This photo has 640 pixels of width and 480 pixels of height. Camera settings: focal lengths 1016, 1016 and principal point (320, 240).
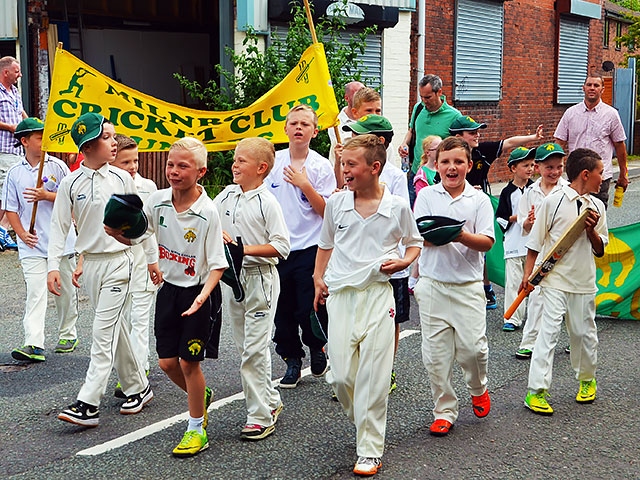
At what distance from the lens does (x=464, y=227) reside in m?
5.84

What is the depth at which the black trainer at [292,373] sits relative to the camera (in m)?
6.87

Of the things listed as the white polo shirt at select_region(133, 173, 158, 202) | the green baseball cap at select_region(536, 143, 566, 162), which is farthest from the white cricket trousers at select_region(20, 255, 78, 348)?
the green baseball cap at select_region(536, 143, 566, 162)

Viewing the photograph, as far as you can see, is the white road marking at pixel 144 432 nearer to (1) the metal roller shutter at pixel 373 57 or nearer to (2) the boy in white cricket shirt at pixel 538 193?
(2) the boy in white cricket shirt at pixel 538 193

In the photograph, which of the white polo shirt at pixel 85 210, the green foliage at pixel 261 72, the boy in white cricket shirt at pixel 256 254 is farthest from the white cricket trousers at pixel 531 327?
the green foliage at pixel 261 72

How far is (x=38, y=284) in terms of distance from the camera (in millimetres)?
7844

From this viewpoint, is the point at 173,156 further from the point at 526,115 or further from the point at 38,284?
the point at 526,115

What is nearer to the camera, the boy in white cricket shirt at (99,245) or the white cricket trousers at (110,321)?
the white cricket trousers at (110,321)

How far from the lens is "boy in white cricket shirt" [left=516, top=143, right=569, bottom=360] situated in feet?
24.5

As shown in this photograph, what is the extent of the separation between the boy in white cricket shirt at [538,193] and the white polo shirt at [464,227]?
1.44 m

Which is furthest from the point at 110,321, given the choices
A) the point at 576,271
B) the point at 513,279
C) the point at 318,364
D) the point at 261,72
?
the point at 261,72

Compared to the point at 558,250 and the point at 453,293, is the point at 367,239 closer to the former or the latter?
the point at 453,293

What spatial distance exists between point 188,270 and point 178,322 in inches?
11.4

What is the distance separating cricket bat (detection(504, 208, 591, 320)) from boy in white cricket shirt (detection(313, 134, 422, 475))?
1.33m

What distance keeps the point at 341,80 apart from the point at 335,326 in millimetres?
10048
